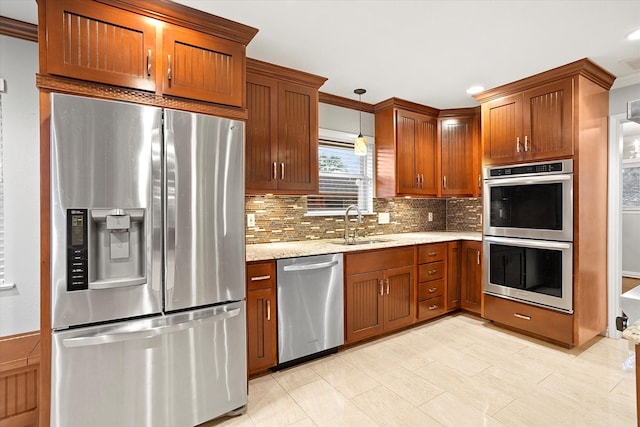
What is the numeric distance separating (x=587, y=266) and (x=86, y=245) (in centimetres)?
371

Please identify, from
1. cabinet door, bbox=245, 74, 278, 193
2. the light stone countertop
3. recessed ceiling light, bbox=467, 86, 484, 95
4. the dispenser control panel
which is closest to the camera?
the dispenser control panel

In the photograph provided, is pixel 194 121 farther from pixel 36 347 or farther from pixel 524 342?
pixel 524 342

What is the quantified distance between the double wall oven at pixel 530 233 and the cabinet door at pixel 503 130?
125mm

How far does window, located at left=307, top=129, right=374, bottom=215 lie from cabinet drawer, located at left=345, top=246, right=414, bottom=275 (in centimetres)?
76

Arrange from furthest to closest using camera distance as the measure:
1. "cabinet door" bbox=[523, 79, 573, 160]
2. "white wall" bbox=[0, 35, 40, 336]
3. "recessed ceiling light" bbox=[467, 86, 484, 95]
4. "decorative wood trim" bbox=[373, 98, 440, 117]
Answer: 1. "decorative wood trim" bbox=[373, 98, 440, 117]
2. "recessed ceiling light" bbox=[467, 86, 484, 95]
3. "cabinet door" bbox=[523, 79, 573, 160]
4. "white wall" bbox=[0, 35, 40, 336]

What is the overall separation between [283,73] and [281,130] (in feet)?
1.60

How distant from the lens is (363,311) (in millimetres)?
2875

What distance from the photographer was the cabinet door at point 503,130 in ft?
9.93

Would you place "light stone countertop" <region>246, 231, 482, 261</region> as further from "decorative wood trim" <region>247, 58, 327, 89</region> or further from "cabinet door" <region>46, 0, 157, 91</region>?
"decorative wood trim" <region>247, 58, 327, 89</region>

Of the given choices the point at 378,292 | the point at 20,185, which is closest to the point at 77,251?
the point at 20,185

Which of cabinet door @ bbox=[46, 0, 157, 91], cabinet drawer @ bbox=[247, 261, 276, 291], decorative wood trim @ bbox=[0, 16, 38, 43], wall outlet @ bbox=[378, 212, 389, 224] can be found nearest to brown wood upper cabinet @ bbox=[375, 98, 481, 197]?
wall outlet @ bbox=[378, 212, 389, 224]

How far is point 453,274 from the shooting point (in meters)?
3.63

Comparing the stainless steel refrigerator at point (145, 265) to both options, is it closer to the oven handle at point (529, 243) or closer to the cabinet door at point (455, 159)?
the oven handle at point (529, 243)

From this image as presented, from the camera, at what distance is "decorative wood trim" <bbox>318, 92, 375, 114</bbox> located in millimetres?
3369
